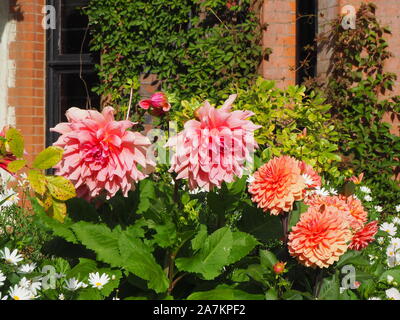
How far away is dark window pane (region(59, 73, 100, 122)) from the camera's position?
228 inches

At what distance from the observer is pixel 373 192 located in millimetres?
4488

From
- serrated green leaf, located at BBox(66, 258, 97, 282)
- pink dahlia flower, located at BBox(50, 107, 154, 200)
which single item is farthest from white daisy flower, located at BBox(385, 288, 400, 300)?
serrated green leaf, located at BBox(66, 258, 97, 282)

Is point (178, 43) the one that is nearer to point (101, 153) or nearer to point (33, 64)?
point (33, 64)

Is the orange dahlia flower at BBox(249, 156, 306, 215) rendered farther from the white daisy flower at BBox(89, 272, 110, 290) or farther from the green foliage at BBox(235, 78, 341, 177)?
the green foliage at BBox(235, 78, 341, 177)

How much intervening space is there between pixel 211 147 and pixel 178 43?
12.7 ft

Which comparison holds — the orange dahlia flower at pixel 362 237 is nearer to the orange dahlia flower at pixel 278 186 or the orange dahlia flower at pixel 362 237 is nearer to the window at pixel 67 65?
the orange dahlia flower at pixel 278 186

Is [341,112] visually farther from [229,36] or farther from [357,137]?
[229,36]

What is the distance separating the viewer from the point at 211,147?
4.59 ft

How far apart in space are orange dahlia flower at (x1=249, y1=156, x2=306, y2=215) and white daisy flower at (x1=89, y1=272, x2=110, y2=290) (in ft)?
1.66

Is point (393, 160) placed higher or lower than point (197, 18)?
lower

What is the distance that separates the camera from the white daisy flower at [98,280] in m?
1.52

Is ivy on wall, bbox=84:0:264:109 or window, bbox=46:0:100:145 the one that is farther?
window, bbox=46:0:100:145
